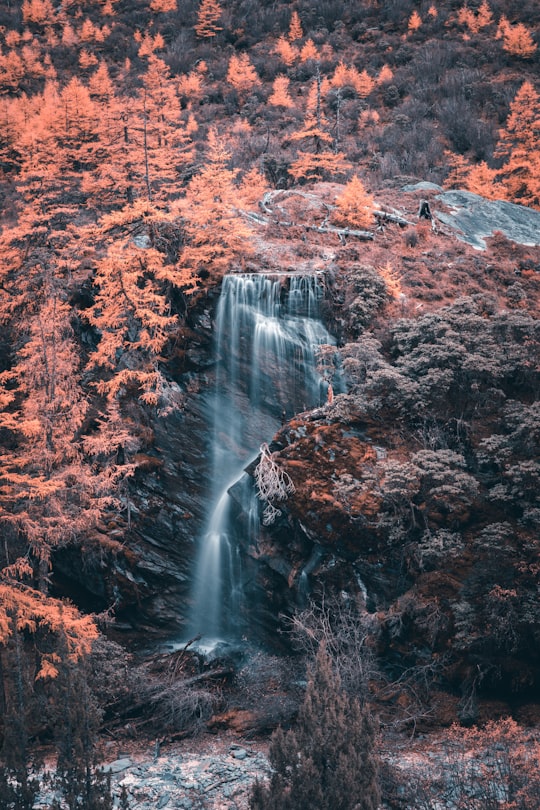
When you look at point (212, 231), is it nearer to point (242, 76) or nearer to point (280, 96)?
point (280, 96)

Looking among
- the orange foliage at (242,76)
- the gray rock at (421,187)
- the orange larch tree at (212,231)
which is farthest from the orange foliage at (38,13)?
the orange larch tree at (212,231)

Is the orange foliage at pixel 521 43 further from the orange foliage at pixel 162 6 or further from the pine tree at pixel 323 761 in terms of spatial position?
the pine tree at pixel 323 761

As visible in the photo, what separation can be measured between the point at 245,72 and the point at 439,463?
47.5 m

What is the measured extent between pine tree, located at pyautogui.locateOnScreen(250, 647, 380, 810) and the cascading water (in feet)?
28.3

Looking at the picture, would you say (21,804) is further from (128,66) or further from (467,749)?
(128,66)

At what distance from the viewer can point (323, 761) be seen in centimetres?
1248

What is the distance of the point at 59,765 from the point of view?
1229cm

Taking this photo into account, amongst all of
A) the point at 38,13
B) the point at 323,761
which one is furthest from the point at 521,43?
the point at 323,761

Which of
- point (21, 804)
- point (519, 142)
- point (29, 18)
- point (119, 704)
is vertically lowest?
point (119, 704)

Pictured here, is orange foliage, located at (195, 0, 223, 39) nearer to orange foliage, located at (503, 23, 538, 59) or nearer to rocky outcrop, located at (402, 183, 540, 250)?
orange foliage, located at (503, 23, 538, 59)

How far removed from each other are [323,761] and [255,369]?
13541mm

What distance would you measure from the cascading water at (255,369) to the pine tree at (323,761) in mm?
8626

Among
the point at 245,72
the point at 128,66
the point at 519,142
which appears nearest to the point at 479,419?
the point at 519,142

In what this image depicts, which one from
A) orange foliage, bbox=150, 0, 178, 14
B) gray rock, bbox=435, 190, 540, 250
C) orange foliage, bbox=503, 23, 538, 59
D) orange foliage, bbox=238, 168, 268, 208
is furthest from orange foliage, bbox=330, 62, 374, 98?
orange foliage, bbox=150, 0, 178, 14
